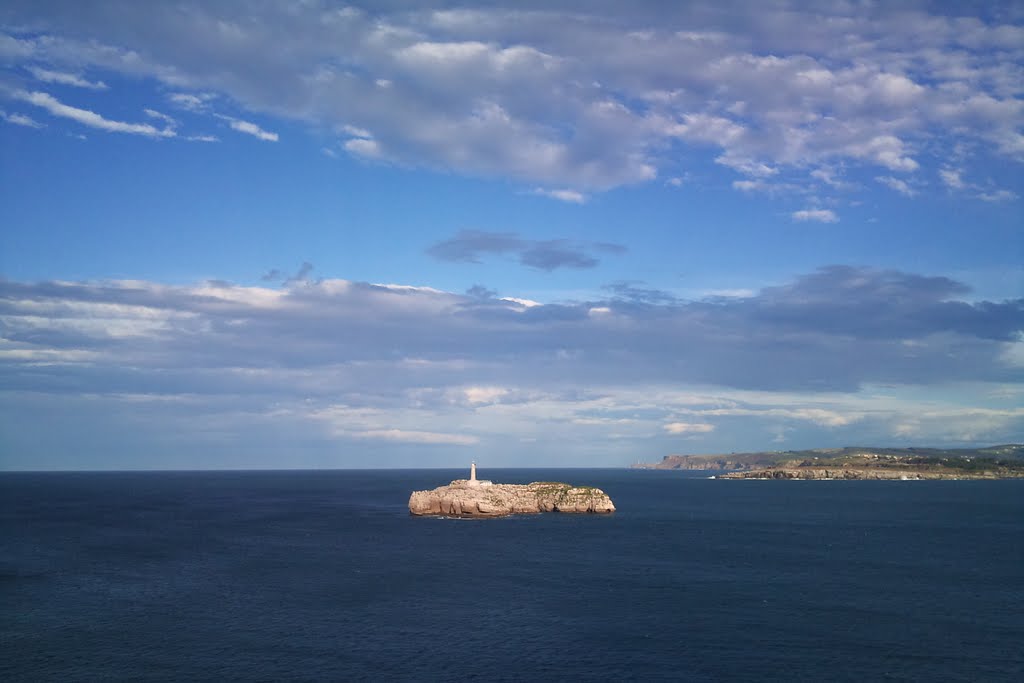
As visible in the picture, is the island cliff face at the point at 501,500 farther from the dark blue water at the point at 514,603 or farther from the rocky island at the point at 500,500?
the dark blue water at the point at 514,603

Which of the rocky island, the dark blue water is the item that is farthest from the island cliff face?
the dark blue water

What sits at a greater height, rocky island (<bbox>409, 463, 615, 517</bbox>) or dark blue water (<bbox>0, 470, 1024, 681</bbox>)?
rocky island (<bbox>409, 463, 615, 517</bbox>)

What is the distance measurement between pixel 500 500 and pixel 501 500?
226 mm

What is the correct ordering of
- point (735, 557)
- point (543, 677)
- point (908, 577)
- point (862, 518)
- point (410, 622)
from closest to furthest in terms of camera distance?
point (543, 677)
point (410, 622)
point (908, 577)
point (735, 557)
point (862, 518)

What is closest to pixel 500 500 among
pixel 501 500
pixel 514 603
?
pixel 501 500

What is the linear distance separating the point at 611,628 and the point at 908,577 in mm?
40368

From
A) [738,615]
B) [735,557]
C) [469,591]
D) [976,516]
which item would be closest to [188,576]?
[469,591]

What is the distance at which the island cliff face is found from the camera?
139 metres

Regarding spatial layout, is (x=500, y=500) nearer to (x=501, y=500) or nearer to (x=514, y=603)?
(x=501, y=500)

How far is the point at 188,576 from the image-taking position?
81.1 metres

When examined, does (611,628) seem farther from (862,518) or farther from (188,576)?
(862,518)

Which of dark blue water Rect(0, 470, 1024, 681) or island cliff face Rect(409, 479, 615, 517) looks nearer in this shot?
dark blue water Rect(0, 470, 1024, 681)

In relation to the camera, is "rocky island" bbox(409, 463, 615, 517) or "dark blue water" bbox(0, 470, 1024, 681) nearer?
"dark blue water" bbox(0, 470, 1024, 681)

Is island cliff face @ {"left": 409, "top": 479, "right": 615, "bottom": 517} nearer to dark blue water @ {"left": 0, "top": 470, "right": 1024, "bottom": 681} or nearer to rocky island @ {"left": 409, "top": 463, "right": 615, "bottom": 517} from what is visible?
rocky island @ {"left": 409, "top": 463, "right": 615, "bottom": 517}
